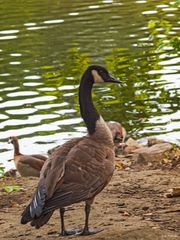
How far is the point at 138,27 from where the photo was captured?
1045 inches

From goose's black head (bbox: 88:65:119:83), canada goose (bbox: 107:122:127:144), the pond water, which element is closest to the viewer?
goose's black head (bbox: 88:65:119:83)

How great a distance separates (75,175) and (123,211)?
1481 mm

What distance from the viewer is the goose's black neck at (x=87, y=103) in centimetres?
816

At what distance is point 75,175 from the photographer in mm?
7195

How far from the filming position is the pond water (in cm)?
1568

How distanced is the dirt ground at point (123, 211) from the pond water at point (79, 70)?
9.20ft

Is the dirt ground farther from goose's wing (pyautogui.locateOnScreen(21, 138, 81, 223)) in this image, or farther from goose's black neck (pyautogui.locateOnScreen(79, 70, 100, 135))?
goose's black neck (pyautogui.locateOnScreen(79, 70, 100, 135))

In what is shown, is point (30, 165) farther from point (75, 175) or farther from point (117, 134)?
point (75, 175)

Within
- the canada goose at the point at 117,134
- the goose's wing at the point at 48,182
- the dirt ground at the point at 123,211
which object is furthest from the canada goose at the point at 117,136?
the goose's wing at the point at 48,182

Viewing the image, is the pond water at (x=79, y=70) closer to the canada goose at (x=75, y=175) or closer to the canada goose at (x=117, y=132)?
the canada goose at (x=117, y=132)

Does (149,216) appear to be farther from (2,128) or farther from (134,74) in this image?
(134,74)

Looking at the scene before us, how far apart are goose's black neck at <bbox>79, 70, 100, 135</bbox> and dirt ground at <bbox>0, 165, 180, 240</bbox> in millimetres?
1001

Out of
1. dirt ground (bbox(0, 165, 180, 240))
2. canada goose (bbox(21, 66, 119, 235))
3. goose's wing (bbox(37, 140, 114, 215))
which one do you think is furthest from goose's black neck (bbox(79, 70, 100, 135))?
A: dirt ground (bbox(0, 165, 180, 240))

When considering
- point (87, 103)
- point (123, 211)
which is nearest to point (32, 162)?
point (123, 211)
